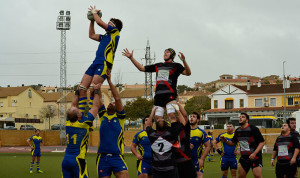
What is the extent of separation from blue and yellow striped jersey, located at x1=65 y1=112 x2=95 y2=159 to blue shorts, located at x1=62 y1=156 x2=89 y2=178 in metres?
0.10

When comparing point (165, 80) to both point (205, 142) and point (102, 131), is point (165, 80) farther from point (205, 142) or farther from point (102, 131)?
point (205, 142)

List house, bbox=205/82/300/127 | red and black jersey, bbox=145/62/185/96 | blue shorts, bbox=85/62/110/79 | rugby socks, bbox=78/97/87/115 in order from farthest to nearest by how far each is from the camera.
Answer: house, bbox=205/82/300/127 → blue shorts, bbox=85/62/110/79 → red and black jersey, bbox=145/62/185/96 → rugby socks, bbox=78/97/87/115

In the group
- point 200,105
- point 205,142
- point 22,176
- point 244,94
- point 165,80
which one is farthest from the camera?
point 200,105

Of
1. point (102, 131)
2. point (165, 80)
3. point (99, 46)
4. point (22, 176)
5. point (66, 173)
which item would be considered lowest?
point (22, 176)

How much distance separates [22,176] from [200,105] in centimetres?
8061

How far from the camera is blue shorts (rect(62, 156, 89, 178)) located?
341 inches

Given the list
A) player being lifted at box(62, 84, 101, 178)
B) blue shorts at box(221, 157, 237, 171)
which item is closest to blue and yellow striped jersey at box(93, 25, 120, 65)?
player being lifted at box(62, 84, 101, 178)

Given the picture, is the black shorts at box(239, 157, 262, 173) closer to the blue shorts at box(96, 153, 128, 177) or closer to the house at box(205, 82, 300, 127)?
the blue shorts at box(96, 153, 128, 177)

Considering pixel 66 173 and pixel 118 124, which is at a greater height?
pixel 118 124

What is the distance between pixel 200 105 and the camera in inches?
3969

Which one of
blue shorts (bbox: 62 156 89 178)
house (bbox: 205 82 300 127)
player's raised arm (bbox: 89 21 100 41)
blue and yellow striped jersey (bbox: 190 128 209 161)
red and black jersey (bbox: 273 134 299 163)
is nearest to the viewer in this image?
blue shorts (bbox: 62 156 89 178)

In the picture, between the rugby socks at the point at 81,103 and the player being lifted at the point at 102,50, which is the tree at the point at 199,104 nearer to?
the player being lifted at the point at 102,50

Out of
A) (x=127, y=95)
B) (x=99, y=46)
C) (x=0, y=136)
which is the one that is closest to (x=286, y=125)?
(x=99, y=46)

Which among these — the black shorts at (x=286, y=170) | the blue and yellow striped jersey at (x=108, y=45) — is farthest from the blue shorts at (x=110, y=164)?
the black shorts at (x=286, y=170)
